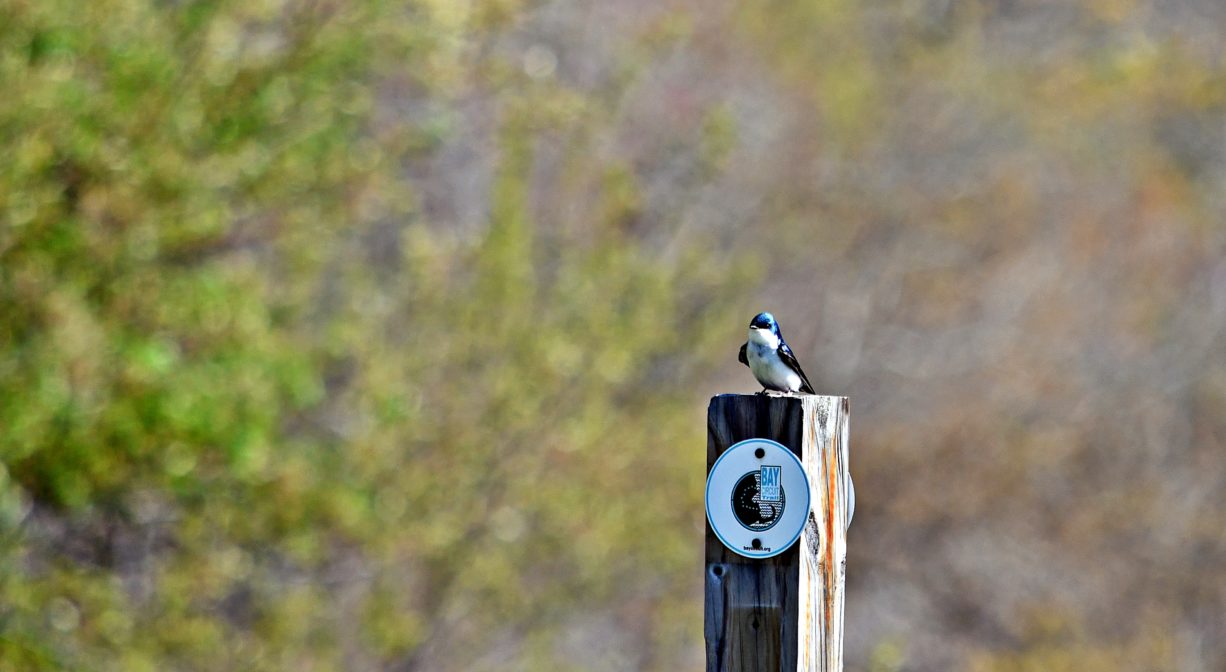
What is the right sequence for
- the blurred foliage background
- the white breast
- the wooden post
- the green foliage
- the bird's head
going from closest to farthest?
the wooden post
the white breast
the bird's head
the green foliage
the blurred foliage background

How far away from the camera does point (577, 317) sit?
7.84m

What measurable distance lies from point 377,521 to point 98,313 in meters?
1.98

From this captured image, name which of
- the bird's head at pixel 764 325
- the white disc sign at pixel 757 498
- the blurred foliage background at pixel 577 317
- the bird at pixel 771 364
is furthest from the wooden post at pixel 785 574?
the blurred foliage background at pixel 577 317

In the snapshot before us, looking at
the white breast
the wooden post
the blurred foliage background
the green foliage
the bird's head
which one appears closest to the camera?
the wooden post

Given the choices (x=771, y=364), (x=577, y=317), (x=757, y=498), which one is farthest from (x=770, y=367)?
(x=577, y=317)

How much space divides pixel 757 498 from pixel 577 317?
5103 mm

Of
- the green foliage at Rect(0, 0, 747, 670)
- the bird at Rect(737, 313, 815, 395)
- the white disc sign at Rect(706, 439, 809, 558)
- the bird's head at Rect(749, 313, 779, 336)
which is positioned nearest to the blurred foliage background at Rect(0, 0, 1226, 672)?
the green foliage at Rect(0, 0, 747, 670)

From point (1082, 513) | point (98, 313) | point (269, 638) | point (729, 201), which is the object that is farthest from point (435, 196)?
point (1082, 513)

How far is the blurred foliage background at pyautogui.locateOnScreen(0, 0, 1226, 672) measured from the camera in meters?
5.66

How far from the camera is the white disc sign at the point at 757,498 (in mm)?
2740

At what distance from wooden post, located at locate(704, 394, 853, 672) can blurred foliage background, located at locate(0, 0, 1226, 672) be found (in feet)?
10.3

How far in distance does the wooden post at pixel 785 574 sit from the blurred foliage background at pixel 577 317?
124 inches

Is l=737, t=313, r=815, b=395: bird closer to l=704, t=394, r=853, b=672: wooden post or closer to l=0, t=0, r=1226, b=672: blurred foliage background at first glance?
l=704, t=394, r=853, b=672: wooden post

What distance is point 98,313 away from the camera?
18.6 feet
